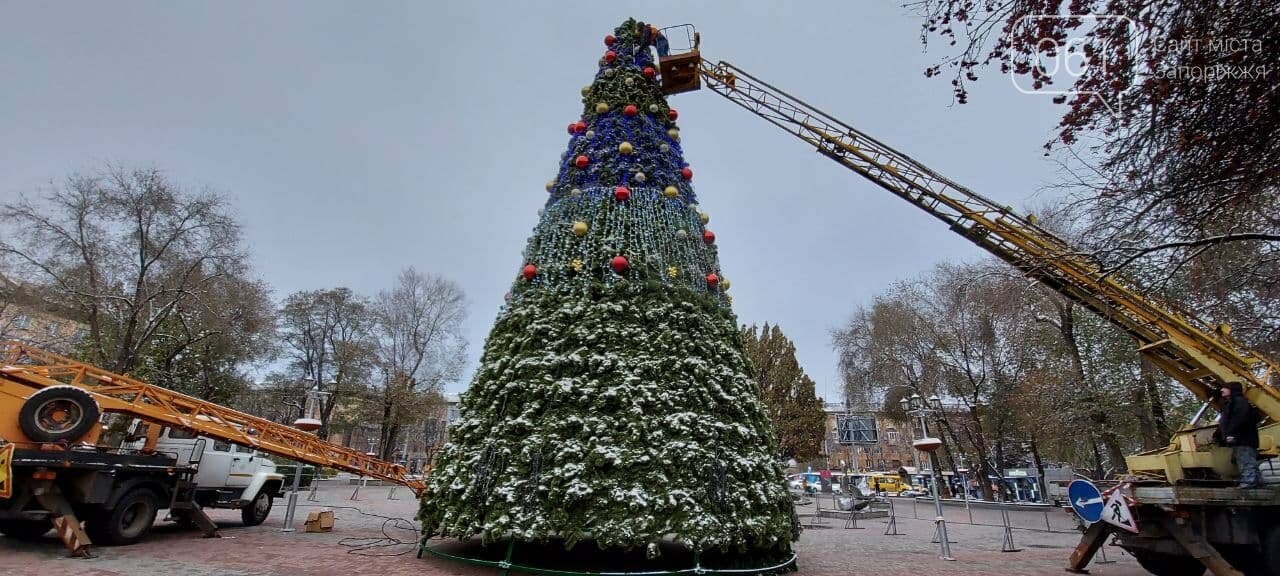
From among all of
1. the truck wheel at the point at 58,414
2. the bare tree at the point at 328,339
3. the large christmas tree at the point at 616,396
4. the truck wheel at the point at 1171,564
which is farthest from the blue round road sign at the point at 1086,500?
the bare tree at the point at 328,339

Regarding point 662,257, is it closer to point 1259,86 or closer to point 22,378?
point 1259,86

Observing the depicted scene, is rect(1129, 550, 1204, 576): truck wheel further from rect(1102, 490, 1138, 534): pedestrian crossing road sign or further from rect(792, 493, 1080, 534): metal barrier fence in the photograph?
rect(792, 493, 1080, 534): metal barrier fence

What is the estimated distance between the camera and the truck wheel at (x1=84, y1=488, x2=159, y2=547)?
26.7ft

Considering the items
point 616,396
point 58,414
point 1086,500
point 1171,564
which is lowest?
point 1171,564

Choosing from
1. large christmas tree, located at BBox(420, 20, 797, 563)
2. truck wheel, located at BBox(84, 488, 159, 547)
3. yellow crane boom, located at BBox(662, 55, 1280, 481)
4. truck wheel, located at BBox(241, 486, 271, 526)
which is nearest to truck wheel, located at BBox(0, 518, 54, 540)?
truck wheel, located at BBox(84, 488, 159, 547)

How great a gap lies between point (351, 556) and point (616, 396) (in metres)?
4.58

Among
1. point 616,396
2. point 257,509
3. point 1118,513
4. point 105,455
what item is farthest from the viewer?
point 257,509

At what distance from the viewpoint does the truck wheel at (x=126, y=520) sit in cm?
813

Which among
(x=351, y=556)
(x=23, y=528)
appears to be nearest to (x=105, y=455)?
(x=23, y=528)

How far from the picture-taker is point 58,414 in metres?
7.86

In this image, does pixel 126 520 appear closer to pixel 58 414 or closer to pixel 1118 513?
pixel 58 414

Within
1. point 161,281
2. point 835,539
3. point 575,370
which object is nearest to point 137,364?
point 161,281

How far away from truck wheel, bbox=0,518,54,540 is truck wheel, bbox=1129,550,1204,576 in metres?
15.5

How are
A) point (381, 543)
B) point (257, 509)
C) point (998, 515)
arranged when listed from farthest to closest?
point (998, 515) → point (257, 509) → point (381, 543)
